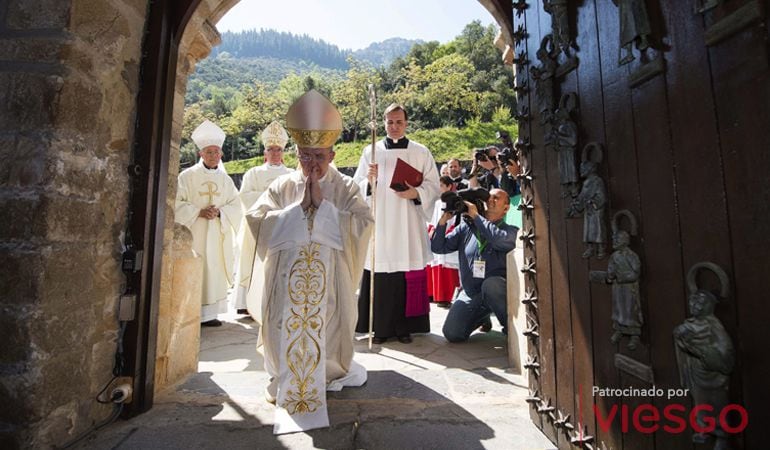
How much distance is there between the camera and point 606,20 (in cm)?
149

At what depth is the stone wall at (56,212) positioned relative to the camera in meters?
1.77

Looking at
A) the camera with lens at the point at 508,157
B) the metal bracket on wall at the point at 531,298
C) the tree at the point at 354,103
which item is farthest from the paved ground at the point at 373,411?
the tree at the point at 354,103

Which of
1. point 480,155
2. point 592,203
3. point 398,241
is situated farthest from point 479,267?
point 592,203

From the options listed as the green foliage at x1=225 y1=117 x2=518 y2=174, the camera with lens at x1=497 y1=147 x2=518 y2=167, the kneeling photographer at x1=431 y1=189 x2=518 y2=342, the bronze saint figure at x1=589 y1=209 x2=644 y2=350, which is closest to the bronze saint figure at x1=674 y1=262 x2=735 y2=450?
the bronze saint figure at x1=589 y1=209 x2=644 y2=350

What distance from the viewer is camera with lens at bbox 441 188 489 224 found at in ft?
12.0

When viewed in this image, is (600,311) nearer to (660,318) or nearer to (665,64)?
(660,318)

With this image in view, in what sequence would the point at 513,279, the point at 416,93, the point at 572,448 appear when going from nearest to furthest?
the point at 572,448 → the point at 513,279 → the point at 416,93

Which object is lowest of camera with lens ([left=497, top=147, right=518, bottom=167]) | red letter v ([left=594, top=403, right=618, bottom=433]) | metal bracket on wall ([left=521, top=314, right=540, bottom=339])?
red letter v ([left=594, top=403, right=618, bottom=433])

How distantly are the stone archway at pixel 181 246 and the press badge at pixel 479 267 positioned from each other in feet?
3.08

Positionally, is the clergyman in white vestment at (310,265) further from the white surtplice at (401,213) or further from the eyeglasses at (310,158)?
the white surtplice at (401,213)

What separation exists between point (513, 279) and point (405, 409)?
4.10 ft

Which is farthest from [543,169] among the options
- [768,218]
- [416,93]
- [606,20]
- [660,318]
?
[416,93]

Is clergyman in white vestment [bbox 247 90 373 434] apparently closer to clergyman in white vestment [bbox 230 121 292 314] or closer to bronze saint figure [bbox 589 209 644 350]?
bronze saint figure [bbox 589 209 644 350]

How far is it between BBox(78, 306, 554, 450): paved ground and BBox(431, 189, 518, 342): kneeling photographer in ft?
1.34
